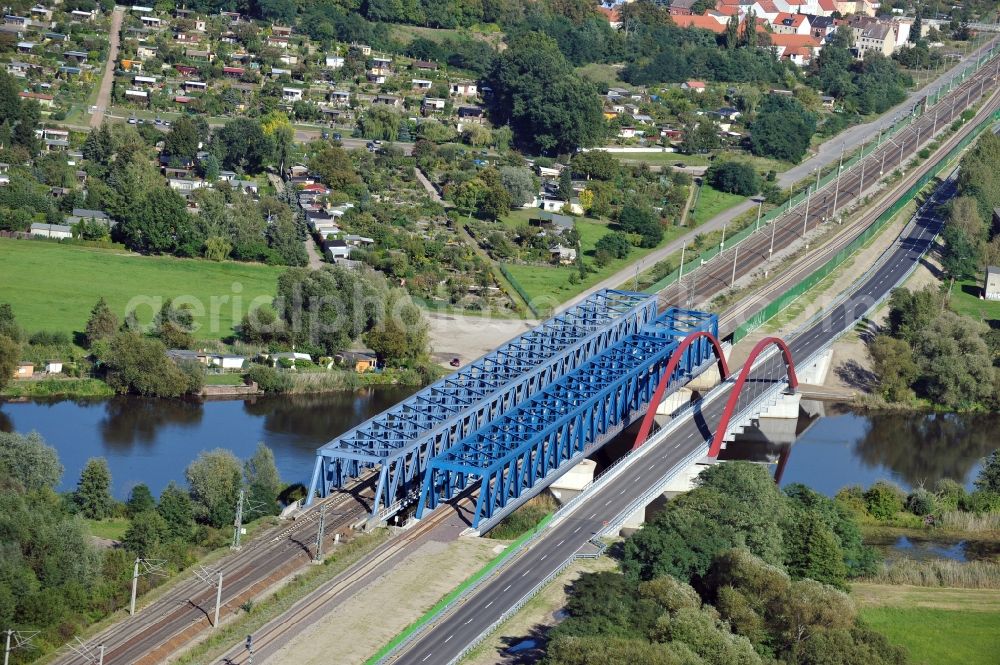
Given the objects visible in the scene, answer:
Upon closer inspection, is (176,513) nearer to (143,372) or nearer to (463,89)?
(143,372)

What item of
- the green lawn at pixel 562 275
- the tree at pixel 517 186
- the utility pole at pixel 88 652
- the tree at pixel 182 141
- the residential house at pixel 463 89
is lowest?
the green lawn at pixel 562 275

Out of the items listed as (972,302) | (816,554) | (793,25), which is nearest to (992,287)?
(972,302)

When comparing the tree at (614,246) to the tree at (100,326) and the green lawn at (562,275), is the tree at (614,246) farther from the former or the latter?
the tree at (100,326)

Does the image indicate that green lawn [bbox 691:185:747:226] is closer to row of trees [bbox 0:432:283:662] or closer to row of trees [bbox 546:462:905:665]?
row of trees [bbox 546:462:905:665]

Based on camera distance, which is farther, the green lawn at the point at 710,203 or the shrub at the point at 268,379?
the green lawn at the point at 710,203

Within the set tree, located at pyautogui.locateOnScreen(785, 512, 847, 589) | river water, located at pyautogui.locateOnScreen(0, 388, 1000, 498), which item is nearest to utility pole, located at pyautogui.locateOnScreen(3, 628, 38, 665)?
river water, located at pyautogui.locateOnScreen(0, 388, 1000, 498)

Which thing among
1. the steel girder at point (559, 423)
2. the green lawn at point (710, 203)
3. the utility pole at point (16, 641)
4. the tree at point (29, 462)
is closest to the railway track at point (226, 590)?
the utility pole at point (16, 641)
